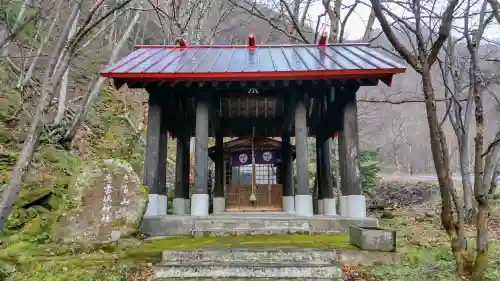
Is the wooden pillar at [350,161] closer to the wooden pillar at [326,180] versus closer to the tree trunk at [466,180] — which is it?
the wooden pillar at [326,180]

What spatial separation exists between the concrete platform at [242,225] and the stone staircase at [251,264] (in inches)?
69.4

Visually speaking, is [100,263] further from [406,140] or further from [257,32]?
[406,140]

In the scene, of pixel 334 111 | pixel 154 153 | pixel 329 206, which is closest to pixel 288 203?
pixel 329 206

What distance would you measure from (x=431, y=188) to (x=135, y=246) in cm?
2171

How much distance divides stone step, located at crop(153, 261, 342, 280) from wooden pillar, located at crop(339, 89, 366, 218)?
10.5 ft

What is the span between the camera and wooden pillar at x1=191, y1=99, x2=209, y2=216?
7961 millimetres

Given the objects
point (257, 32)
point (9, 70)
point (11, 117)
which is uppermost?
point (257, 32)

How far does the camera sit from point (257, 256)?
5242mm

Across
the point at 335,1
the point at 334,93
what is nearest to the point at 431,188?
the point at 335,1

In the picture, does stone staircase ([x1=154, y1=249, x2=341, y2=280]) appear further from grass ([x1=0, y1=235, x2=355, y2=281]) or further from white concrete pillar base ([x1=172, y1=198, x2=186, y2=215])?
white concrete pillar base ([x1=172, y1=198, x2=186, y2=215])

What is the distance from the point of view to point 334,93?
9.38m

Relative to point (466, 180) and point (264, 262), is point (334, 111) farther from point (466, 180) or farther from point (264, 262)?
point (264, 262)

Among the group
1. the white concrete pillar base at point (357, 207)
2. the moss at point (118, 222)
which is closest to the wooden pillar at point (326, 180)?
the white concrete pillar base at point (357, 207)

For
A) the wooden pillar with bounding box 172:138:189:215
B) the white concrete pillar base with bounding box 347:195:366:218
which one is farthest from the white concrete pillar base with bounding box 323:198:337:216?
the wooden pillar with bounding box 172:138:189:215
